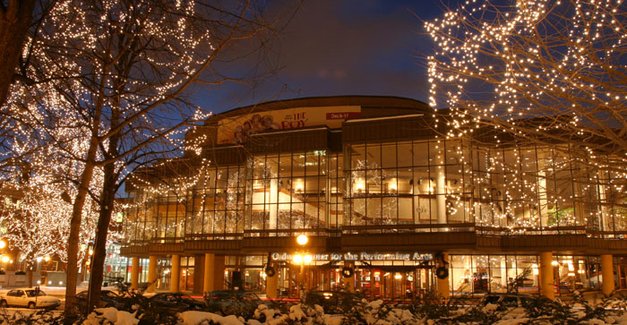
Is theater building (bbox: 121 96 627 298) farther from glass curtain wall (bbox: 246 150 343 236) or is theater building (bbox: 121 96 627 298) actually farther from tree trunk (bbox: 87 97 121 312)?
tree trunk (bbox: 87 97 121 312)

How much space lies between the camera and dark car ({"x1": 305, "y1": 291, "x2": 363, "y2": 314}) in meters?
7.64

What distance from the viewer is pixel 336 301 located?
8.23 meters

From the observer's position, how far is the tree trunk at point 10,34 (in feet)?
21.2

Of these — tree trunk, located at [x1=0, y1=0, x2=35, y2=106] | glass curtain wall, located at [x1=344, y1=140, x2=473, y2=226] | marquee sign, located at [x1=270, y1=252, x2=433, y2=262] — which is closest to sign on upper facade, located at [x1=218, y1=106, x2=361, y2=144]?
glass curtain wall, located at [x1=344, y1=140, x2=473, y2=226]

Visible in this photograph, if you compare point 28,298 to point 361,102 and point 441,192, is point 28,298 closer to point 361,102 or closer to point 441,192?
point 441,192

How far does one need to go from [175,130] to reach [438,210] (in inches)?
1007

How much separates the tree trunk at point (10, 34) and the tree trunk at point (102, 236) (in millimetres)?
6594

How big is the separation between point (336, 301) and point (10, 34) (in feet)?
17.8

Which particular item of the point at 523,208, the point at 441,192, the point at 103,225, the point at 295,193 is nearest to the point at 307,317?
the point at 103,225

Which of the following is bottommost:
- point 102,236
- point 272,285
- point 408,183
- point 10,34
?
point 272,285

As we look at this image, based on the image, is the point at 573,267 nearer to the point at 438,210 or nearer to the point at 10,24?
the point at 438,210

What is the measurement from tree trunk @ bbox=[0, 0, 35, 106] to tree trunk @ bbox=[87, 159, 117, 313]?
6.59 meters

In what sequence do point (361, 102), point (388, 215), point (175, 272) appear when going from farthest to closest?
point (175, 272) → point (361, 102) → point (388, 215)

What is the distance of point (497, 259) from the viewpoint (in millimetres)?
37312
